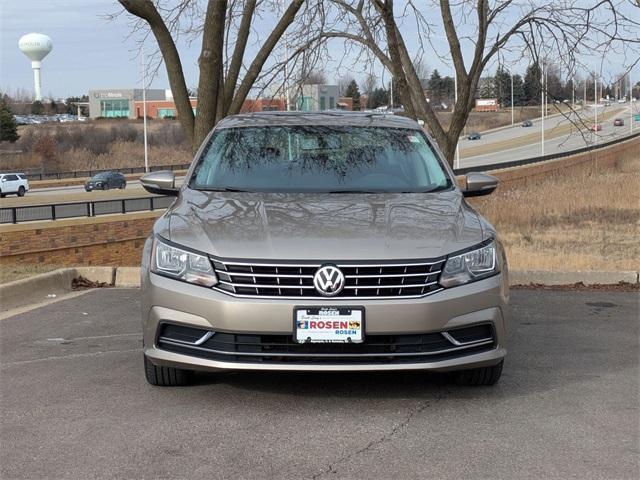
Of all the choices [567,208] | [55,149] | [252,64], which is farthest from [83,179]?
[252,64]

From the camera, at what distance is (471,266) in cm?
497

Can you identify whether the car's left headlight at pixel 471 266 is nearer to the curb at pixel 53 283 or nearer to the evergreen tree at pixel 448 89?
the curb at pixel 53 283

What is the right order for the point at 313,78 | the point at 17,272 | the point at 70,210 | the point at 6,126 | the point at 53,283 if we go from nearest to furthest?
1. the point at 53,283
2. the point at 17,272
3. the point at 313,78
4. the point at 70,210
5. the point at 6,126

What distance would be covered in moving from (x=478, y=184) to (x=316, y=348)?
224 centimetres

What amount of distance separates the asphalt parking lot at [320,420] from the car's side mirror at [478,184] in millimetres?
1203

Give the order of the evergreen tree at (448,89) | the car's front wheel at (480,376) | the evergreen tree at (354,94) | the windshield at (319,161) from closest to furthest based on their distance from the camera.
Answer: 1. the car's front wheel at (480,376)
2. the windshield at (319,161)
3. the evergreen tree at (354,94)
4. the evergreen tree at (448,89)

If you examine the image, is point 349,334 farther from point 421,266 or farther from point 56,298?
point 56,298

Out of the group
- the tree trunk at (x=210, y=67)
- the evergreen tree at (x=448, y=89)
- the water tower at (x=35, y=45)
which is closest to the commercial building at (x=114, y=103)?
the water tower at (x=35, y=45)

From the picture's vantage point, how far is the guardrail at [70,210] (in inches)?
770

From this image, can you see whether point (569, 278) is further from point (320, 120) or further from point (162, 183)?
point (162, 183)

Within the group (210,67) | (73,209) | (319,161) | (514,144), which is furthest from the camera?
(514,144)

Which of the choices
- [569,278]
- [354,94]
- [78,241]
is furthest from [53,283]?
[354,94]

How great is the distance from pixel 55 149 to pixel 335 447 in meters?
82.6

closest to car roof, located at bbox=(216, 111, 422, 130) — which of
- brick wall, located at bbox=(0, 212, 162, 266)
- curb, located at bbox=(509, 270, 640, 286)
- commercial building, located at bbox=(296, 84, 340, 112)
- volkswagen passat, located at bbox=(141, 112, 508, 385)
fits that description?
volkswagen passat, located at bbox=(141, 112, 508, 385)
